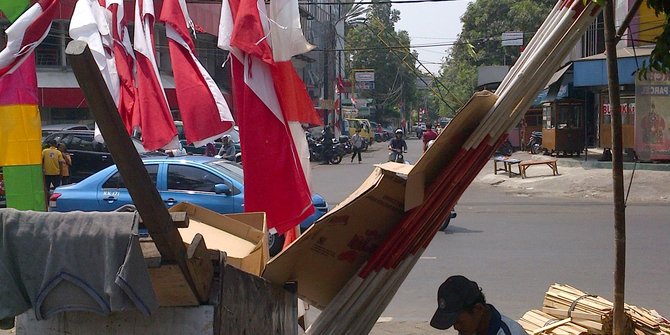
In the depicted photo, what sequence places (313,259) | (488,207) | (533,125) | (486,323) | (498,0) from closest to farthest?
(486,323), (313,259), (488,207), (533,125), (498,0)

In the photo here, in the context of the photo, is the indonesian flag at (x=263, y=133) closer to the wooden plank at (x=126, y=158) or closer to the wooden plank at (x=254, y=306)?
the wooden plank at (x=254, y=306)

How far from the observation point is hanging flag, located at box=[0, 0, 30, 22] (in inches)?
209

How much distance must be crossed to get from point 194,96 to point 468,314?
2554 mm

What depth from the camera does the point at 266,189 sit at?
14.8 feet

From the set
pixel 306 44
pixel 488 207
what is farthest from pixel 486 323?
pixel 488 207

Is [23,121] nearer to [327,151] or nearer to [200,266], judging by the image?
[200,266]

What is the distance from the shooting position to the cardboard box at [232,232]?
158 inches

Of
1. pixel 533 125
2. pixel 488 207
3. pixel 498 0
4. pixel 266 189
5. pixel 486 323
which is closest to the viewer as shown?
pixel 486 323

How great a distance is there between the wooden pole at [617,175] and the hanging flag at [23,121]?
351 centimetres

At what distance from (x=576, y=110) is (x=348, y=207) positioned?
27.4m

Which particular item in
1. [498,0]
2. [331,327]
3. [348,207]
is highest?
[498,0]

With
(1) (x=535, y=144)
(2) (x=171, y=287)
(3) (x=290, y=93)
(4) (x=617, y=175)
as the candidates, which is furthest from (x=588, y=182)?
(2) (x=171, y=287)

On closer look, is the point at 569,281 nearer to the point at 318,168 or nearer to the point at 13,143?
the point at 13,143

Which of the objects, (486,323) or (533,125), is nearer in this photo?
(486,323)
